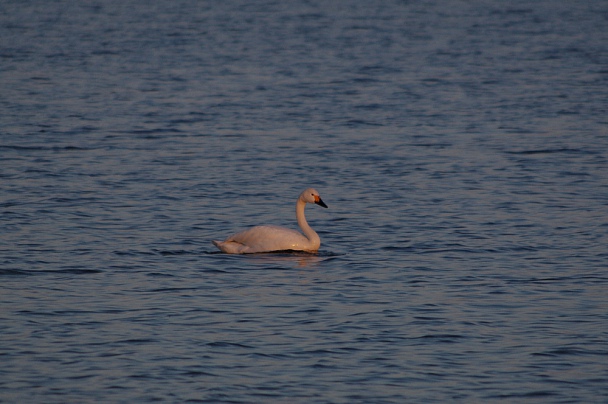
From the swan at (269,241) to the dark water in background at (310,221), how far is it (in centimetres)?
18

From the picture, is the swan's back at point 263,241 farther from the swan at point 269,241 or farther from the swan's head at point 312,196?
the swan's head at point 312,196

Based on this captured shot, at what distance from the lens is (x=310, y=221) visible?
1822 centimetres

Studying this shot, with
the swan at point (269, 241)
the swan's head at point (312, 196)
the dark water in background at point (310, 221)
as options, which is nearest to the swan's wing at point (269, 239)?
the swan at point (269, 241)

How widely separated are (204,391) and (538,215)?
8.74m

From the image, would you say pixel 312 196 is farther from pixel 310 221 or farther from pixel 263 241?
pixel 310 221

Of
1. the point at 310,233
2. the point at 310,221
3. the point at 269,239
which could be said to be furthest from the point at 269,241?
the point at 310,221

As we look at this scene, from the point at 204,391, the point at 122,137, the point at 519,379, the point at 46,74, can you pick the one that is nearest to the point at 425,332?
the point at 519,379

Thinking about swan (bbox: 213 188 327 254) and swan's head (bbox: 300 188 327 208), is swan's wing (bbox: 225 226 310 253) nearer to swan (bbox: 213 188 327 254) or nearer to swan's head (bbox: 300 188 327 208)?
swan (bbox: 213 188 327 254)

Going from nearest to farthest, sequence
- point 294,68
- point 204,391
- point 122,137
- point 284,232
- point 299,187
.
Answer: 1. point 204,391
2. point 284,232
3. point 299,187
4. point 122,137
5. point 294,68

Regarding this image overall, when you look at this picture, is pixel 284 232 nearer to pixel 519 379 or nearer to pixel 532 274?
pixel 532 274

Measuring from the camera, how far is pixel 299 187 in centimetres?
2005

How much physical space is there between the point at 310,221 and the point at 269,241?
2.50m

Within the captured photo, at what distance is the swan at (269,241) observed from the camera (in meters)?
15.6

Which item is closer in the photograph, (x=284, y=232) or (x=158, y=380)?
(x=158, y=380)
